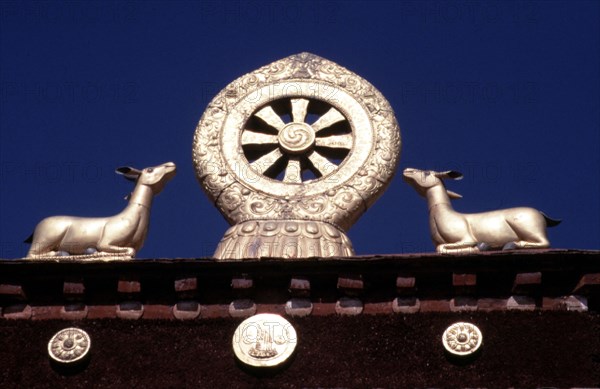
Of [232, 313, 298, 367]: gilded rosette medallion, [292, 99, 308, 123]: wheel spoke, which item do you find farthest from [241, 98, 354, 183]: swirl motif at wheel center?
[232, 313, 298, 367]: gilded rosette medallion

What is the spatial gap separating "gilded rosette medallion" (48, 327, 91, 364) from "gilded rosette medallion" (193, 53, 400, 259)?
2.49 metres

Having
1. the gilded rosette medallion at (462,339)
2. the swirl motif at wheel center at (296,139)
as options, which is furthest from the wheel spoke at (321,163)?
the gilded rosette medallion at (462,339)

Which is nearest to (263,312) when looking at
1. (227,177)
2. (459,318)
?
→ (459,318)

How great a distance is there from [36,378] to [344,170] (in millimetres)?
5157

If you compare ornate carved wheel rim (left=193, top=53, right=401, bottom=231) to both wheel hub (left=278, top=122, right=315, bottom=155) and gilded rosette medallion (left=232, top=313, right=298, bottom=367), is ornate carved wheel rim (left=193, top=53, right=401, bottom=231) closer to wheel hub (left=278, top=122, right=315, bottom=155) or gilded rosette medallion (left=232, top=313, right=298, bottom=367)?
wheel hub (left=278, top=122, right=315, bottom=155)

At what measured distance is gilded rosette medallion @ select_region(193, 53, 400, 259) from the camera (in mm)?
20016

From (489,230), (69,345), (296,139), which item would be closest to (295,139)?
(296,139)

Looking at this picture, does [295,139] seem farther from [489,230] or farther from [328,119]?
[489,230]

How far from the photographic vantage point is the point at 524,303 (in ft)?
58.2

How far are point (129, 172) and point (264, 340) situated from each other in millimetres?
4121

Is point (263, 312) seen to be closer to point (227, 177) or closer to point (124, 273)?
point (124, 273)

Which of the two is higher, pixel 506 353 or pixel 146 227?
pixel 146 227

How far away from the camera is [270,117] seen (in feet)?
70.7

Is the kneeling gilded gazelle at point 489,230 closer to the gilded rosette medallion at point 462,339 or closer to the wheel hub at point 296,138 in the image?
the gilded rosette medallion at point 462,339
